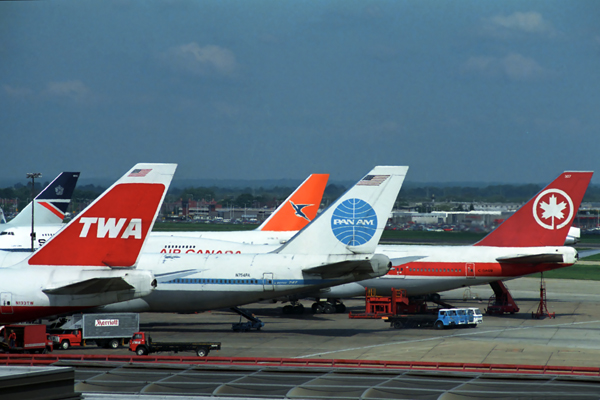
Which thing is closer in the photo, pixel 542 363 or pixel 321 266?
pixel 542 363

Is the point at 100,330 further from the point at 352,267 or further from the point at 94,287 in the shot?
the point at 352,267

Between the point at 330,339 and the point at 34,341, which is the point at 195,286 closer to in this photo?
the point at 330,339

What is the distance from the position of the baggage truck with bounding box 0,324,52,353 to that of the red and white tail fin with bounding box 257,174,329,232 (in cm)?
3937

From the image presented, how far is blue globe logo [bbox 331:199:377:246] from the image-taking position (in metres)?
41.7

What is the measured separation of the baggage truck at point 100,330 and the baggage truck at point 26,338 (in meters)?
3.83

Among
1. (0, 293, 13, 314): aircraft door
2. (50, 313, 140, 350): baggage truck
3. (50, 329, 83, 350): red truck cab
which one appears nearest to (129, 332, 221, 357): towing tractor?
(50, 313, 140, 350): baggage truck

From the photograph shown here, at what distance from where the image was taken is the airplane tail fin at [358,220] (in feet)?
137

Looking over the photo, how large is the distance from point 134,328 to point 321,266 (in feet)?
34.4

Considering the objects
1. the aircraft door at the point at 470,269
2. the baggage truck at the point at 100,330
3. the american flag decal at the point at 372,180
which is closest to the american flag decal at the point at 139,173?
the baggage truck at the point at 100,330

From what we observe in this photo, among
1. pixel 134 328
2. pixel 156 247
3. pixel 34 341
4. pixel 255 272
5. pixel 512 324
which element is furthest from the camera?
pixel 156 247

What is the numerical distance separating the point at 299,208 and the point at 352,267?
34269 millimetres

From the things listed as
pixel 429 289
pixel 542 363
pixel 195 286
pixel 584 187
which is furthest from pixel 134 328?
pixel 584 187

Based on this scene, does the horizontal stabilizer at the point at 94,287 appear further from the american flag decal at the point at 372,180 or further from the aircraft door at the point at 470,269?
the aircraft door at the point at 470,269

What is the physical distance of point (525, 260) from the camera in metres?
52.5
